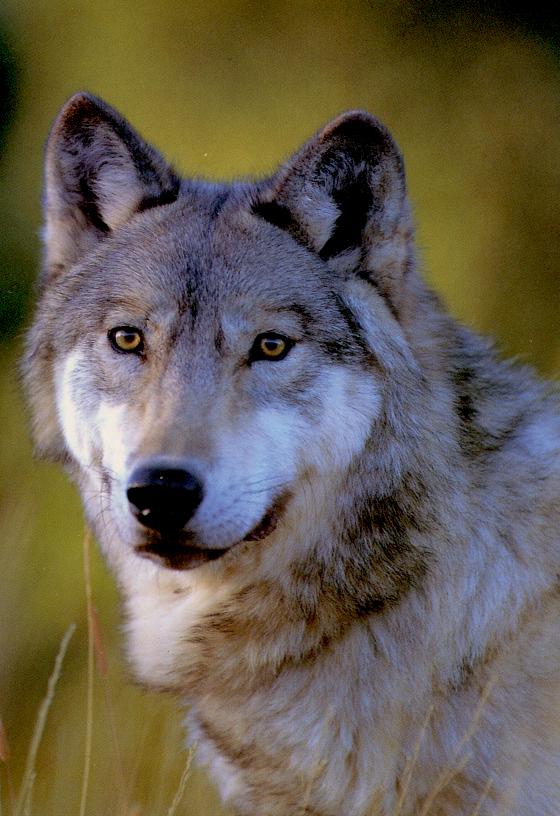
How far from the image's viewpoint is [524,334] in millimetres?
5945

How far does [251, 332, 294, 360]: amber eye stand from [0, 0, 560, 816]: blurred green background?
255 cm

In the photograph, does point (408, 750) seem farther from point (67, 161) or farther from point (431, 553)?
point (67, 161)

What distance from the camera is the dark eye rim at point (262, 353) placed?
2.84 m

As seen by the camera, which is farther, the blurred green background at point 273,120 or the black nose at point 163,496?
the blurred green background at point 273,120

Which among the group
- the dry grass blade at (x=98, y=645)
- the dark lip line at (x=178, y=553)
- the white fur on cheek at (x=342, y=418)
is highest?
the white fur on cheek at (x=342, y=418)

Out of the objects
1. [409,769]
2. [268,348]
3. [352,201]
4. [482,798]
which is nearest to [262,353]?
[268,348]

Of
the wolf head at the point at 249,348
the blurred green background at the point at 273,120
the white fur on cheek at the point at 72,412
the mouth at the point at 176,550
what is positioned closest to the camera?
the mouth at the point at 176,550

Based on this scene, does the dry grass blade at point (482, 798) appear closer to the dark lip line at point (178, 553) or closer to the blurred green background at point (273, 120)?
the dark lip line at point (178, 553)

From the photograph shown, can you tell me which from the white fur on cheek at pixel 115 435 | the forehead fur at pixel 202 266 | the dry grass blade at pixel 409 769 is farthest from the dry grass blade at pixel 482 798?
the forehead fur at pixel 202 266

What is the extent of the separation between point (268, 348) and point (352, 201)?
0.56 m

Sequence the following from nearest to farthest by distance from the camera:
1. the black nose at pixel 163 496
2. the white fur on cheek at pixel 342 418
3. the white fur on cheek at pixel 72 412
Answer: the black nose at pixel 163 496 < the white fur on cheek at pixel 342 418 < the white fur on cheek at pixel 72 412

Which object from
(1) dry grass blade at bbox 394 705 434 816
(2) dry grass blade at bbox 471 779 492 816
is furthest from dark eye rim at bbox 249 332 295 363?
(2) dry grass blade at bbox 471 779 492 816

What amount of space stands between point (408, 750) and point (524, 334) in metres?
3.71

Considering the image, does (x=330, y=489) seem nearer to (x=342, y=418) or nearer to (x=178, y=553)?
(x=342, y=418)
